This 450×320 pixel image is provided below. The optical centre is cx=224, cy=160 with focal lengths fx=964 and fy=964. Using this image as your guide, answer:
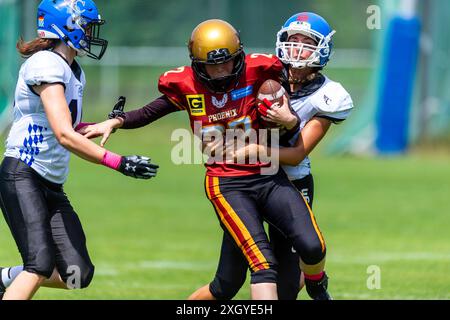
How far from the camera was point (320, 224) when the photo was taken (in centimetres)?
1123

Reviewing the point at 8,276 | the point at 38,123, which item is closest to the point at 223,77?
the point at 38,123

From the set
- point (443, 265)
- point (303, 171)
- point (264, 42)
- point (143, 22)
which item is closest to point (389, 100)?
point (264, 42)

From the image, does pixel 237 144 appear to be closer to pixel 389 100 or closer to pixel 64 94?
pixel 64 94

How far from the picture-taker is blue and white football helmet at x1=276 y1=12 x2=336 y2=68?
232 inches

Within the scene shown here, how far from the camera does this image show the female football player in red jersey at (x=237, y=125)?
550cm

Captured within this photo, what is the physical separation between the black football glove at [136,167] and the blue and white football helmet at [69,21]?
2.97ft

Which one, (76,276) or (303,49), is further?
(303,49)

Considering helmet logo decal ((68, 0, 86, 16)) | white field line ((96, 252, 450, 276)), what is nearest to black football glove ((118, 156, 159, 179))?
helmet logo decal ((68, 0, 86, 16))

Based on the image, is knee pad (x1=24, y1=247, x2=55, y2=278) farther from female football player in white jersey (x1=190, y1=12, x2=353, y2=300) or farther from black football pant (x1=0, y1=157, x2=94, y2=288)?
female football player in white jersey (x1=190, y1=12, x2=353, y2=300)

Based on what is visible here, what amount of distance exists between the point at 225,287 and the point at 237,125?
1039 mm

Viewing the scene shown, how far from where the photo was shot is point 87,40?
5.76 meters

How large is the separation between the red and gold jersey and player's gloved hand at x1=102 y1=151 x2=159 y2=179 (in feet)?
1.90

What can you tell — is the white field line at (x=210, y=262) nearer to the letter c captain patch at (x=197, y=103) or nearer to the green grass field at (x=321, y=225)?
the green grass field at (x=321, y=225)

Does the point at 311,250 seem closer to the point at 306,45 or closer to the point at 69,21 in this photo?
the point at 306,45
